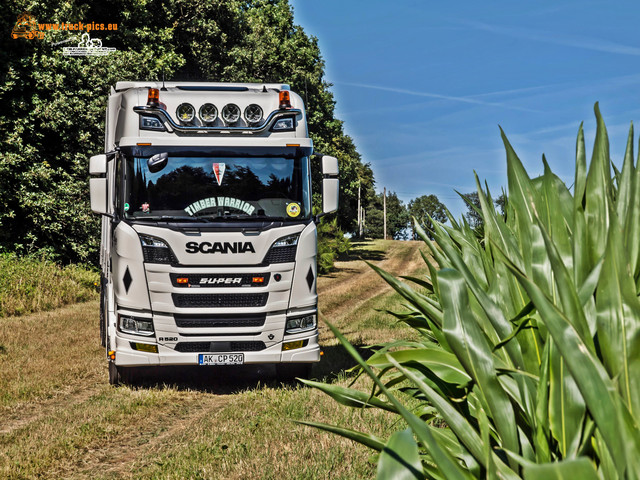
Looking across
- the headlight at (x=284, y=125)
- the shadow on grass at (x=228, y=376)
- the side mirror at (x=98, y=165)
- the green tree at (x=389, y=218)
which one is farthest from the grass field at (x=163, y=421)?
the green tree at (x=389, y=218)

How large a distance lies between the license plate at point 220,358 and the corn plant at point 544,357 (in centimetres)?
571

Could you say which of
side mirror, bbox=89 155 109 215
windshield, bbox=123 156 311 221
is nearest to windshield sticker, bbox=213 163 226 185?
windshield, bbox=123 156 311 221

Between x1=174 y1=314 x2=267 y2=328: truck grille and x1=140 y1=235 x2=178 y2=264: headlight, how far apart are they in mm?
743

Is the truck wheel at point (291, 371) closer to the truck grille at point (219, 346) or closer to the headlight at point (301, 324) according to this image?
the headlight at point (301, 324)

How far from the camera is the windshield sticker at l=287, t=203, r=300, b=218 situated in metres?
8.71

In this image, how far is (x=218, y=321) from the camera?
28.0ft

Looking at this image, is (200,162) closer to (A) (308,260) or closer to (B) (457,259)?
(A) (308,260)

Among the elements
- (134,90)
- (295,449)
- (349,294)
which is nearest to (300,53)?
(349,294)

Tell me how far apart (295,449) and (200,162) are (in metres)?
4.36

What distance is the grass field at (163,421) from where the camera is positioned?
17.3 ft
